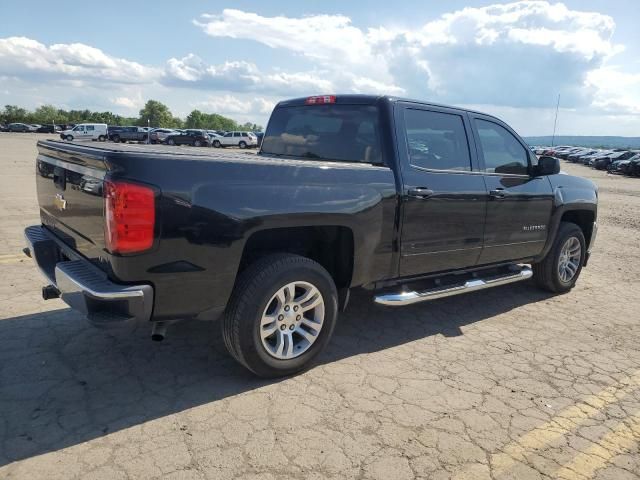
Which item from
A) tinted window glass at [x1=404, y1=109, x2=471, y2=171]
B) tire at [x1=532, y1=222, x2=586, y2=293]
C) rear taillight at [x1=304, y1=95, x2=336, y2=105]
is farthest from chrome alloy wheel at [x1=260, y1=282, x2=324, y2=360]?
tire at [x1=532, y1=222, x2=586, y2=293]

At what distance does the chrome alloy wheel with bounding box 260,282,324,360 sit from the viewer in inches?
132

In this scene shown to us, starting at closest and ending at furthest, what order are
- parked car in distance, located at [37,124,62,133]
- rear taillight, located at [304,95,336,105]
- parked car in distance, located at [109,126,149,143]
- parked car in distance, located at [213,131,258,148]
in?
rear taillight, located at [304,95,336,105], parked car in distance, located at [213,131,258,148], parked car in distance, located at [109,126,149,143], parked car in distance, located at [37,124,62,133]

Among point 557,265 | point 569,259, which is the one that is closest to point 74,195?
point 557,265

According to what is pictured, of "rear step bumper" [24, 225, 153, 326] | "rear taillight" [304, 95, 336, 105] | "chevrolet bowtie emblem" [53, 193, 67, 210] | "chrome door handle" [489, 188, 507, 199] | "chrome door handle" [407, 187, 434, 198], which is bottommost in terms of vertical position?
"rear step bumper" [24, 225, 153, 326]

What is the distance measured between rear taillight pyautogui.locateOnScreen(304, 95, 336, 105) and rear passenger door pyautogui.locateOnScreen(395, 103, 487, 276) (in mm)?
663

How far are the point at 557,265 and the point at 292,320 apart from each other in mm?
3681

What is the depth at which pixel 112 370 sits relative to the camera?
3.48 meters

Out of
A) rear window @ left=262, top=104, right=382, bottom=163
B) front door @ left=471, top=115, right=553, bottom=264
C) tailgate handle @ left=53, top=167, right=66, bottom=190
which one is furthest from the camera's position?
front door @ left=471, top=115, right=553, bottom=264

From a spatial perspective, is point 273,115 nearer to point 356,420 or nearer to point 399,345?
point 399,345

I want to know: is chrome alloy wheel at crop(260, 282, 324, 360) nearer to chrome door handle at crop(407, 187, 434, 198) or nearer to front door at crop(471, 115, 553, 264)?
chrome door handle at crop(407, 187, 434, 198)

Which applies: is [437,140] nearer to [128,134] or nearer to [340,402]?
[340,402]

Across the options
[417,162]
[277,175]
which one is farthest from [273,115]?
[277,175]

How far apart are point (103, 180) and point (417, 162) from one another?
2398mm

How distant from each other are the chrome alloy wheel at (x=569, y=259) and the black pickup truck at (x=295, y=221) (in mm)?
561
